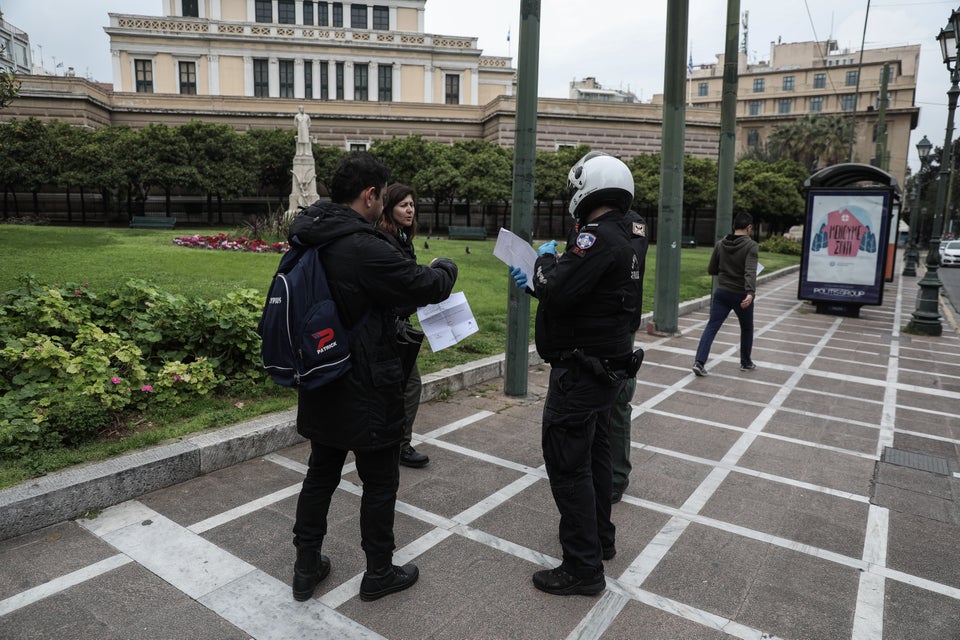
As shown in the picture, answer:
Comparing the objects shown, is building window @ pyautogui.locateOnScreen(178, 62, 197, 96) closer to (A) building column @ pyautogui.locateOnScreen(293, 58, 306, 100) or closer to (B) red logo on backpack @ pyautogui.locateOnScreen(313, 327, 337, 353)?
(A) building column @ pyautogui.locateOnScreen(293, 58, 306, 100)

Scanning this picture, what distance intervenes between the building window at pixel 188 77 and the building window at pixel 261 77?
15.8 feet

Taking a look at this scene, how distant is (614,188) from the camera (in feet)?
10.3

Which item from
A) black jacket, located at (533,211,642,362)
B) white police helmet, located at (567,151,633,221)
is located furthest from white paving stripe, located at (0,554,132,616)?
white police helmet, located at (567,151,633,221)

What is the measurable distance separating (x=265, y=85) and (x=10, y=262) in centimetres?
4869

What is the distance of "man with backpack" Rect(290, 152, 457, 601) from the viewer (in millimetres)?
2822

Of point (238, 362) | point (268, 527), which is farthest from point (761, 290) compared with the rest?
point (268, 527)

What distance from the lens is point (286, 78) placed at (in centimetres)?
5516

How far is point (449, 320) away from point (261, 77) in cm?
5752

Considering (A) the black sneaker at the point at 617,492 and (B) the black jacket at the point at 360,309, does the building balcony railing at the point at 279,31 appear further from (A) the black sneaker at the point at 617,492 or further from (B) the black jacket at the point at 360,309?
(B) the black jacket at the point at 360,309

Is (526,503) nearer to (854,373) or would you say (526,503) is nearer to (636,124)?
(854,373)

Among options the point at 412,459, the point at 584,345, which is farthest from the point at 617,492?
the point at 584,345

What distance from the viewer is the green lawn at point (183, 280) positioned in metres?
4.56

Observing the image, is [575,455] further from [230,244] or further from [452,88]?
[452,88]

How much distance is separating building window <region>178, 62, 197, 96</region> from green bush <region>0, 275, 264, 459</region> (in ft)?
181
